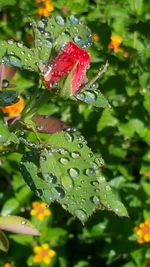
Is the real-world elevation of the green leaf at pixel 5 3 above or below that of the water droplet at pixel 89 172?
below

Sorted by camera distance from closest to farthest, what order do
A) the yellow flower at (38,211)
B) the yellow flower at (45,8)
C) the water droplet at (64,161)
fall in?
the water droplet at (64,161) < the yellow flower at (38,211) < the yellow flower at (45,8)

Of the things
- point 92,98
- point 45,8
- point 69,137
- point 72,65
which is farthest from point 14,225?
point 45,8

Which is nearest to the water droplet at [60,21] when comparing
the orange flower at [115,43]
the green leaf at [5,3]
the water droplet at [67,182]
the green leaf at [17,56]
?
the green leaf at [17,56]

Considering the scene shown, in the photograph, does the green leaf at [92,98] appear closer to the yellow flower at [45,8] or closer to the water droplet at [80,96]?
the water droplet at [80,96]

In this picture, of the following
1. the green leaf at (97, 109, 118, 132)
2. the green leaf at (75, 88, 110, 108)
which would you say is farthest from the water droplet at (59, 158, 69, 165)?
the green leaf at (97, 109, 118, 132)

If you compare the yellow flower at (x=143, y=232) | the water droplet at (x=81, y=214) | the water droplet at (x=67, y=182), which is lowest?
the yellow flower at (x=143, y=232)

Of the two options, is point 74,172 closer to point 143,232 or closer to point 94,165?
point 94,165
